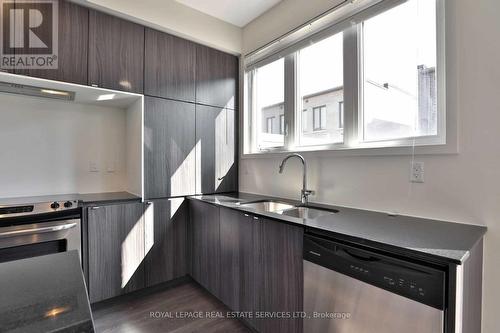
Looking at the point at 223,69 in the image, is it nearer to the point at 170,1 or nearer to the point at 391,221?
the point at 170,1

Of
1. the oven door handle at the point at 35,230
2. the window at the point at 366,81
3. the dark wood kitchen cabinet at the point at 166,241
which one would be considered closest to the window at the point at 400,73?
the window at the point at 366,81

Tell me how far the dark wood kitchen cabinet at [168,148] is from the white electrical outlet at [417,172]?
1906 mm

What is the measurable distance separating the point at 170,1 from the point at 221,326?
2.87m

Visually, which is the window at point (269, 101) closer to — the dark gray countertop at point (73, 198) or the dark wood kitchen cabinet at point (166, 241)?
the dark wood kitchen cabinet at point (166, 241)

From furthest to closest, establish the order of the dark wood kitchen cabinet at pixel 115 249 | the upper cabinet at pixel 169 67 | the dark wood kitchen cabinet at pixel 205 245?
1. the upper cabinet at pixel 169 67
2. the dark wood kitchen cabinet at pixel 205 245
3. the dark wood kitchen cabinet at pixel 115 249

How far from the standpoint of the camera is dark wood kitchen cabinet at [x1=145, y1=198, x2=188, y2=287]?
7.48ft

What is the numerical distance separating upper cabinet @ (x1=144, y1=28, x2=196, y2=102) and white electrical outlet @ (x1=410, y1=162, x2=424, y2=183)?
2.04 meters

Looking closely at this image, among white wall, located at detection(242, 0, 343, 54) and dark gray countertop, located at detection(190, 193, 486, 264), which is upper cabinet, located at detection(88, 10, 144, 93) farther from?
dark gray countertop, located at detection(190, 193, 486, 264)

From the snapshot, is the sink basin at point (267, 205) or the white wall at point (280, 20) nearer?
the white wall at point (280, 20)

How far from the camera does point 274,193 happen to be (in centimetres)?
250

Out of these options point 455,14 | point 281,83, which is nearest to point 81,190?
point 281,83

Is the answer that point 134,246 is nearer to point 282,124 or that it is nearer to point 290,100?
point 282,124

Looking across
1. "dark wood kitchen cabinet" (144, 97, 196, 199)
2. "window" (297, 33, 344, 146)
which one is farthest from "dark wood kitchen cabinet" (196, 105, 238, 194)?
"window" (297, 33, 344, 146)

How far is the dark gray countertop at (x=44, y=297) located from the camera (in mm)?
509
